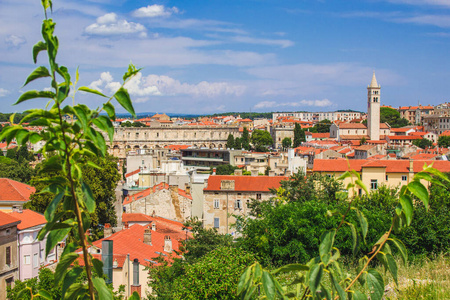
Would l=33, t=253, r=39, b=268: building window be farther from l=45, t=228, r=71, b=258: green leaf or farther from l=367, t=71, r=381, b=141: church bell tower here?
l=367, t=71, r=381, b=141: church bell tower

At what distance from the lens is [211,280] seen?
28.1ft

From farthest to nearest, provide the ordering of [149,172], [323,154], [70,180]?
[323,154], [149,172], [70,180]

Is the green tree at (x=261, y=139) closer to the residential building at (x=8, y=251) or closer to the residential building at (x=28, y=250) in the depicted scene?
the residential building at (x=28, y=250)

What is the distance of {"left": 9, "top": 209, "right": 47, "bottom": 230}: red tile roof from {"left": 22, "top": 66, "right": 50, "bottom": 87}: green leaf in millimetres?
14377

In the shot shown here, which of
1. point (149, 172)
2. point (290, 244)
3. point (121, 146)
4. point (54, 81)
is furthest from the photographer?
point (121, 146)

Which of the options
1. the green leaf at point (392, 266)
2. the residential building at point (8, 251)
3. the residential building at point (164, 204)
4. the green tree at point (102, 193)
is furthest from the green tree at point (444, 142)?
the green leaf at point (392, 266)

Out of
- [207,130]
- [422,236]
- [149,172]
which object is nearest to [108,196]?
[149,172]

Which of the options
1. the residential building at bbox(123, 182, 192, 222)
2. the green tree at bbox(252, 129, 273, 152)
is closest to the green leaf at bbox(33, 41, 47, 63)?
the residential building at bbox(123, 182, 192, 222)

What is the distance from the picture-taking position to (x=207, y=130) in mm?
88062

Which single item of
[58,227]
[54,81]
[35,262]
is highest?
[54,81]

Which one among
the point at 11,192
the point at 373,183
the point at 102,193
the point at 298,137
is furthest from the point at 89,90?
the point at 298,137

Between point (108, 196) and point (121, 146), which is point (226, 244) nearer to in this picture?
point (108, 196)

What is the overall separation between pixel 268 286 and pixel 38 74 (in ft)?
4.49

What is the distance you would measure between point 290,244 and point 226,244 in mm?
1907
